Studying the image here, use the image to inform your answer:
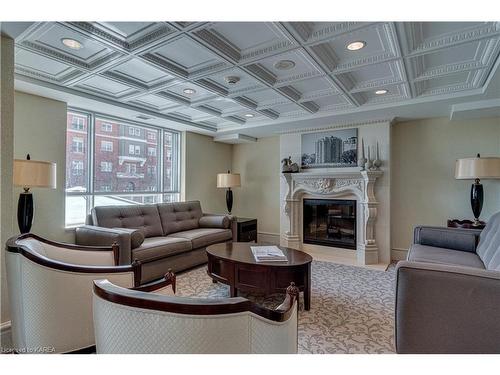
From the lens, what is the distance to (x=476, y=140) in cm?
372

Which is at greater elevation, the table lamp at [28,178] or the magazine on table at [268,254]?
the table lamp at [28,178]

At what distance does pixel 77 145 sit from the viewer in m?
3.63

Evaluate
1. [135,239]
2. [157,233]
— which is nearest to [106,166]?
[157,233]

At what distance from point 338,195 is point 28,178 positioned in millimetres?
4080

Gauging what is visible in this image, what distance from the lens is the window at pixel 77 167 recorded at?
3.58m

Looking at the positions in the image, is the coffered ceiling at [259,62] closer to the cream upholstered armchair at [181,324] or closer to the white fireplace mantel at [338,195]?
the white fireplace mantel at [338,195]

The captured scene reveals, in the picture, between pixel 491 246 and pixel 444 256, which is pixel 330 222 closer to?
pixel 444 256

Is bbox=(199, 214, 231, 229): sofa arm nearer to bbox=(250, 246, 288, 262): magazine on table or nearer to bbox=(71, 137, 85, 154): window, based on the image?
bbox=(250, 246, 288, 262): magazine on table

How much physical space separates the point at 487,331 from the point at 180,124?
4354 mm

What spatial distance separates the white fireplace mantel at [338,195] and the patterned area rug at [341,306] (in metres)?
0.52

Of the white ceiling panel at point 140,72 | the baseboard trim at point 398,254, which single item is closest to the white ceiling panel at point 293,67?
the white ceiling panel at point 140,72

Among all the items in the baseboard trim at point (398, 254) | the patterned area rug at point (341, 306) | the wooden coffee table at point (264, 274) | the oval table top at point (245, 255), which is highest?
the oval table top at point (245, 255)
